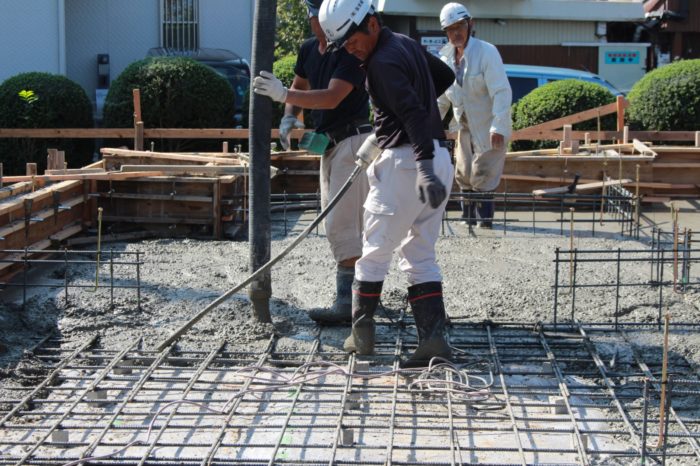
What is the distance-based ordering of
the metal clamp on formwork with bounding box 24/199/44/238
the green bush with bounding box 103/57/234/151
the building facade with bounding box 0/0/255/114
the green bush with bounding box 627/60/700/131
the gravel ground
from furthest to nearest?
the building facade with bounding box 0/0/255/114, the green bush with bounding box 103/57/234/151, the green bush with bounding box 627/60/700/131, the metal clamp on formwork with bounding box 24/199/44/238, the gravel ground

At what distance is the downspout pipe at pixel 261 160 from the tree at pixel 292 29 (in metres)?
16.8

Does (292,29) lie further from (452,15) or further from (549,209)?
(452,15)

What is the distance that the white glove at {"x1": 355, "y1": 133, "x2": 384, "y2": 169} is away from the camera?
18.3 feet

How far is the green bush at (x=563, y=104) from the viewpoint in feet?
41.2

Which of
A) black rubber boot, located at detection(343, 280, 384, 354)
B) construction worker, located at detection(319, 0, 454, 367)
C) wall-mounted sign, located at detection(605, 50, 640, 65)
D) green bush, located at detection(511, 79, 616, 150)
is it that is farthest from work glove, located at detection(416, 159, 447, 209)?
wall-mounted sign, located at detection(605, 50, 640, 65)

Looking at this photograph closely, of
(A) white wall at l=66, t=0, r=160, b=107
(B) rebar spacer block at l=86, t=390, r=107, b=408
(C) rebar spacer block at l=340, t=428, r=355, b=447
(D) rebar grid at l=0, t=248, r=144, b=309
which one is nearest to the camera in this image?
(C) rebar spacer block at l=340, t=428, r=355, b=447

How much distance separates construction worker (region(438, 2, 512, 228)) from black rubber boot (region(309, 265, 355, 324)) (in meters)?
2.77

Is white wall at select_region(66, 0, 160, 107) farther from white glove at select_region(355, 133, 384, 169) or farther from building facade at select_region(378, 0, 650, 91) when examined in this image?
white glove at select_region(355, 133, 384, 169)

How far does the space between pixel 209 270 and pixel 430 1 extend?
15436 millimetres

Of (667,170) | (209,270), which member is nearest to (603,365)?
(209,270)

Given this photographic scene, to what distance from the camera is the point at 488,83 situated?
28.2 ft

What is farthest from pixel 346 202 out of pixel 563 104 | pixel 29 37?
pixel 29 37

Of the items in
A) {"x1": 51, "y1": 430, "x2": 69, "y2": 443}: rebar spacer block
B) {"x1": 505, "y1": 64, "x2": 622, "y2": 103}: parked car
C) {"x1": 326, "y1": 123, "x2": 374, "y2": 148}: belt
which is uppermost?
{"x1": 505, "y1": 64, "x2": 622, "y2": 103}: parked car

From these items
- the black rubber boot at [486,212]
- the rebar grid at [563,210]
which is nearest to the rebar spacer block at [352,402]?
the rebar grid at [563,210]
